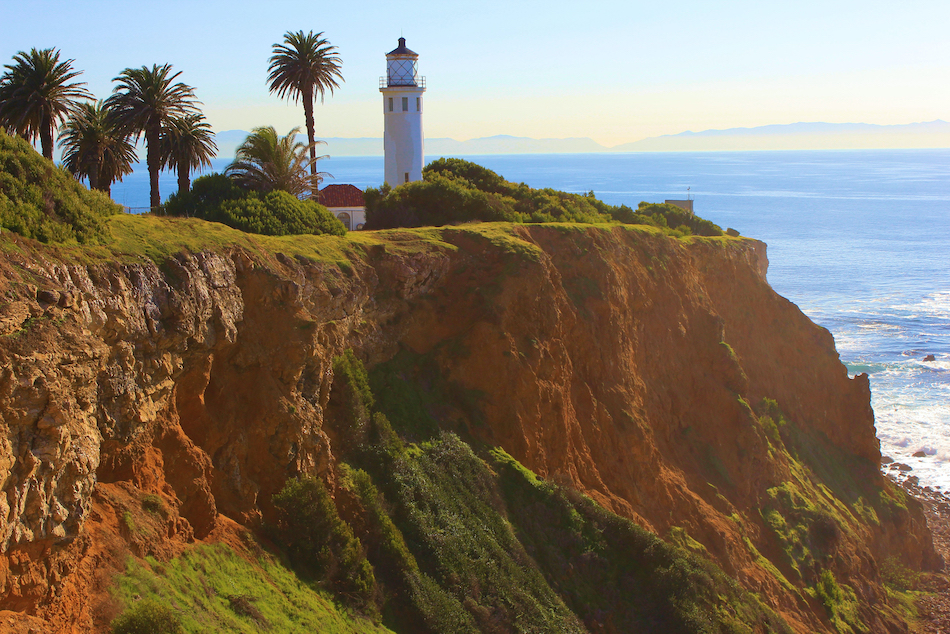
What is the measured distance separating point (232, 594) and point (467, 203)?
66.2ft

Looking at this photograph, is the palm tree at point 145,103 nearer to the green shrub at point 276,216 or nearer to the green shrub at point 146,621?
the green shrub at point 276,216

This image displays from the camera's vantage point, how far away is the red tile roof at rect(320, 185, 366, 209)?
47188 mm

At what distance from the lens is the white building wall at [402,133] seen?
148 feet

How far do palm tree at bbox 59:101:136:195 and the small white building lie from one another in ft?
43.1

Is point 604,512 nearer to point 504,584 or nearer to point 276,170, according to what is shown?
point 504,584

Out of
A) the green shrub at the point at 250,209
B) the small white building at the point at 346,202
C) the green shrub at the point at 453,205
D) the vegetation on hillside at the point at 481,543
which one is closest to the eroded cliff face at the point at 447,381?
the vegetation on hillside at the point at 481,543

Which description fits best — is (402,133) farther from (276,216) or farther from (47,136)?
(276,216)

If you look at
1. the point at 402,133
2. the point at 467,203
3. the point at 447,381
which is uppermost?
the point at 402,133

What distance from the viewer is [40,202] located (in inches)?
560

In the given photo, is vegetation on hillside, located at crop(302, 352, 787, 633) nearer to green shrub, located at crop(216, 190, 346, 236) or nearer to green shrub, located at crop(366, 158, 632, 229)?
green shrub, located at crop(216, 190, 346, 236)

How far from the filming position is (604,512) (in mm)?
23906

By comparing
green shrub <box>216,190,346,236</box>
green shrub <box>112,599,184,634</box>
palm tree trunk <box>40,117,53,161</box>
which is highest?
palm tree trunk <box>40,117,53,161</box>

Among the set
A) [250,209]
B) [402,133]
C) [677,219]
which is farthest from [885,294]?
[250,209]

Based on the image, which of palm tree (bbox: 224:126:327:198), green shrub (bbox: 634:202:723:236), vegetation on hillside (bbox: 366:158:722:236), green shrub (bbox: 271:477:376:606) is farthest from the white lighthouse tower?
green shrub (bbox: 271:477:376:606)
